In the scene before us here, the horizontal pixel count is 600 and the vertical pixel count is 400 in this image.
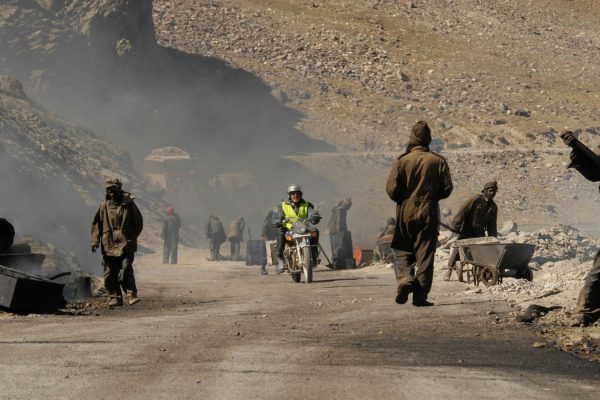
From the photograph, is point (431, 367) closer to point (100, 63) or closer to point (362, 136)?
point (100, 63)

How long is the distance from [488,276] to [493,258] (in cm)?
49

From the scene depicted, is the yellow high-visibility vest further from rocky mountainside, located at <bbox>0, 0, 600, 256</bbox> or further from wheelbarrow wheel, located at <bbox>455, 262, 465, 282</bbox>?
rocky mountainside, located at <bbox>0, 0, 600, 256</bbox>

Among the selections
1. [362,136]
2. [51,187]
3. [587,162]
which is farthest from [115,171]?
[587,162]

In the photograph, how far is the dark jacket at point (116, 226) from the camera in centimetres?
1802

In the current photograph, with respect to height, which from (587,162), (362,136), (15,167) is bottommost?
(587,162)

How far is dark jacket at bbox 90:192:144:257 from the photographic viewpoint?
1802 cm

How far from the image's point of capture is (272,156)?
6281 cm

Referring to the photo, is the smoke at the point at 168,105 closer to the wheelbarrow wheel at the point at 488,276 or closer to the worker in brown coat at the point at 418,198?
the wheelbarrow wheel at the point at 488,276

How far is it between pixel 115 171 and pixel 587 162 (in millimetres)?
39650

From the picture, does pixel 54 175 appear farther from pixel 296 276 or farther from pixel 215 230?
pixel 296 276

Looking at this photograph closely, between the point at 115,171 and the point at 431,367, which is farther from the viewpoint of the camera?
the point at 115,171

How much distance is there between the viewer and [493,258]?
63.5 feet

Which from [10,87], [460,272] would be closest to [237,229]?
[10,87]

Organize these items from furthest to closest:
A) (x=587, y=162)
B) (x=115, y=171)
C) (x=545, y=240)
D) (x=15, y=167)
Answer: (x=115, y=171) → (x=15, y=167) → (x=545, y=240) → (x=587, y=162)
